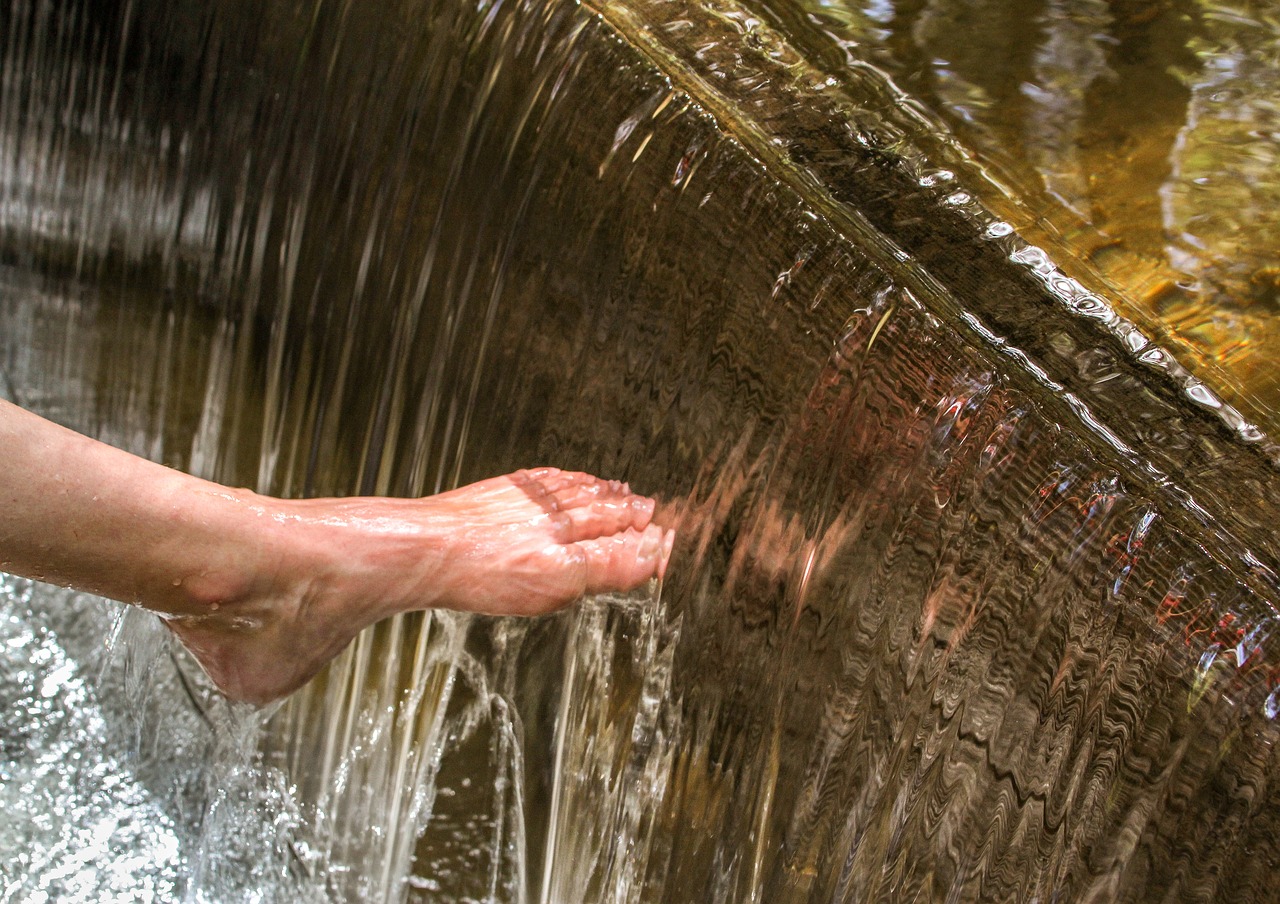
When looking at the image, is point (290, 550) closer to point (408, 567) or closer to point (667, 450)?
point (408, 567)

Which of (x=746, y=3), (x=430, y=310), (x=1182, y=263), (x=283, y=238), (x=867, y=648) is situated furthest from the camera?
(x=283, y=238)

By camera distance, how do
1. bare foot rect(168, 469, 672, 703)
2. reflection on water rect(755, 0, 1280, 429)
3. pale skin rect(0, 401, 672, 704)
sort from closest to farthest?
reflection on water rect(755, 0, 1280, 429), pale skin rect(0, 401, 672, 704), bare foot rect(168, 469, 672, 703)

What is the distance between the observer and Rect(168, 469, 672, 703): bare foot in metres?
1.24

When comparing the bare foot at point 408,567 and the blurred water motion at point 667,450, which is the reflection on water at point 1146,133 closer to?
the blurred water motion at point 667,450

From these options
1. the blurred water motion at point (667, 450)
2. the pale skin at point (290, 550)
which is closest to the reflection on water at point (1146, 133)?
the blurred water motion at point (667, 450)

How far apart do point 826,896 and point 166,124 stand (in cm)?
148

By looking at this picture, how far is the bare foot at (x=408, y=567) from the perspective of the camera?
4.06ft

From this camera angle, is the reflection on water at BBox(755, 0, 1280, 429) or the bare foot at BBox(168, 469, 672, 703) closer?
the reflection on water at BBox(755, 0, 1280, 429)

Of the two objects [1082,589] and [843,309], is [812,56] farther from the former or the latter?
[1082,589]

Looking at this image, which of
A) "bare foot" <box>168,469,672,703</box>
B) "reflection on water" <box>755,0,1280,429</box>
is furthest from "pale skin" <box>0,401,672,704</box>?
"reflection on water" <box>755,0,1280,429</box>

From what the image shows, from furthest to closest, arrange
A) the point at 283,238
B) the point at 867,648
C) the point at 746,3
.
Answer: the point at 283,238 < the point at 746,3 < the point at 867,648

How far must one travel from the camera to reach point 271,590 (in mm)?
1223

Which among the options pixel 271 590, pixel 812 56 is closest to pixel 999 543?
pixel 812 56

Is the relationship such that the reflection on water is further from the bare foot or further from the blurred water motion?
the bare foot
